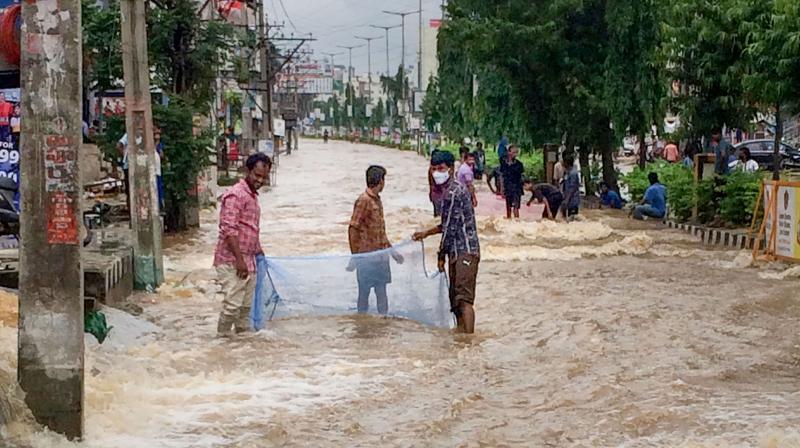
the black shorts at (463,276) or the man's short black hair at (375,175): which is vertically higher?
the man's short black hair at (375,175)

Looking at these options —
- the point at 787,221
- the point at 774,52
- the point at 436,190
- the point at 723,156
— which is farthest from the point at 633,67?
the point at 787,221

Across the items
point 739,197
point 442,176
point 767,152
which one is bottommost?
point 767,152

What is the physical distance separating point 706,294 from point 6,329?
8.62 metres

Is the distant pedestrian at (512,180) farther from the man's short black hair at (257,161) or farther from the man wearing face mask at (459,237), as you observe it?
the man's short black hair at (257,161)

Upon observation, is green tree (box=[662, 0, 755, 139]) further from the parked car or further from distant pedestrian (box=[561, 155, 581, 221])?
the parked car

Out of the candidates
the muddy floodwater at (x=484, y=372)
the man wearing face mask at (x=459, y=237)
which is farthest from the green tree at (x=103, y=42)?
the man wearing face mask at (x=459, y=237)

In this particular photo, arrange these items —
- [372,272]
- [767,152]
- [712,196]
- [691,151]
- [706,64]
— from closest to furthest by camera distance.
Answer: [372,272] < [712,196] < [706,64] < [691,151] < [767,152]

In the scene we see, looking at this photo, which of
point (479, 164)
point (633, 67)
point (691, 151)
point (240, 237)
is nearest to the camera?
point (240, 237)

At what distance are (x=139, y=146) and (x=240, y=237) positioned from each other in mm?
4209

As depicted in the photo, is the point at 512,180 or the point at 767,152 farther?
the point at 767,152

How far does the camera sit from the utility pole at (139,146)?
525 inches

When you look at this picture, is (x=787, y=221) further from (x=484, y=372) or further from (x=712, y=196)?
(x=484, y=372)

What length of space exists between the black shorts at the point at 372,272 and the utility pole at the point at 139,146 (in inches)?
143

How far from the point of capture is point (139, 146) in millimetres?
13453
